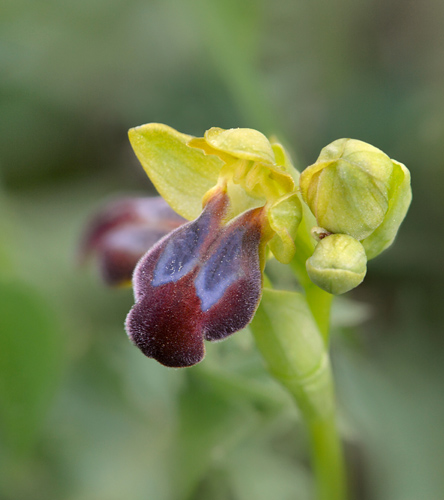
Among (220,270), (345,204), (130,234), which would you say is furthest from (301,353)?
(130,234)

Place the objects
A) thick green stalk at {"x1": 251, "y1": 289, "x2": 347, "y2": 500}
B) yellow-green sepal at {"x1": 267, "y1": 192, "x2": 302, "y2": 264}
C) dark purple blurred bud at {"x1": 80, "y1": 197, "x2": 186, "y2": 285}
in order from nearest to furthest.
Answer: yellow-green sepal at {"x1": 267, "y1": 192, "x2": 302, "y2": 264}
thick green stalk at {"x1": 251, "y1": 289, "x2": 347, "y2": 500}
dark purple blurred bud at {"x1": 80, "y1": 197, "x2": 186, "y2": 285}

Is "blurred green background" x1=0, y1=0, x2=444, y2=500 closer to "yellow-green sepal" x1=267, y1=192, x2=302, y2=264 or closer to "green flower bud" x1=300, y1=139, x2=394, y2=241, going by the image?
"yellow-green sepal" x1=267, y1=192, x2=302, y2=264

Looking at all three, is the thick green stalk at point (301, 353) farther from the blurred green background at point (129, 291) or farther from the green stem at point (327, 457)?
the blurred green background at point (129, 291)

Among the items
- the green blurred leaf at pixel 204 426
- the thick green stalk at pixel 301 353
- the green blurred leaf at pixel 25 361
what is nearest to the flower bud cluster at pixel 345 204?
the thick green stalk at pixel 301 353

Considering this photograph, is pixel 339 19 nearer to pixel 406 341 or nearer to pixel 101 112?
pixel 101 112

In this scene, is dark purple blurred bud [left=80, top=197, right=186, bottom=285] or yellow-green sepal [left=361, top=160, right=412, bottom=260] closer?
yellow-green sepal [left=361, top=160, right=412, bottom=260]

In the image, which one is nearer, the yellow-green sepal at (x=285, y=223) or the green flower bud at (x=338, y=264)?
the green flower bud at (x=338, y=264)

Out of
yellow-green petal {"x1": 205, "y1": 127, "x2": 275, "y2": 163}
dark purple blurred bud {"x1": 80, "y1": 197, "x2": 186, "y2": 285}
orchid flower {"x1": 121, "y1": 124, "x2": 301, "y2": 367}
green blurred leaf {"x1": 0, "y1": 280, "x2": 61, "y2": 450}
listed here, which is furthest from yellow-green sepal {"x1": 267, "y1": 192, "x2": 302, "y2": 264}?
green blurred leaf {"x1": 0, "y1": 280, "x2": 61, "y2": 450}
